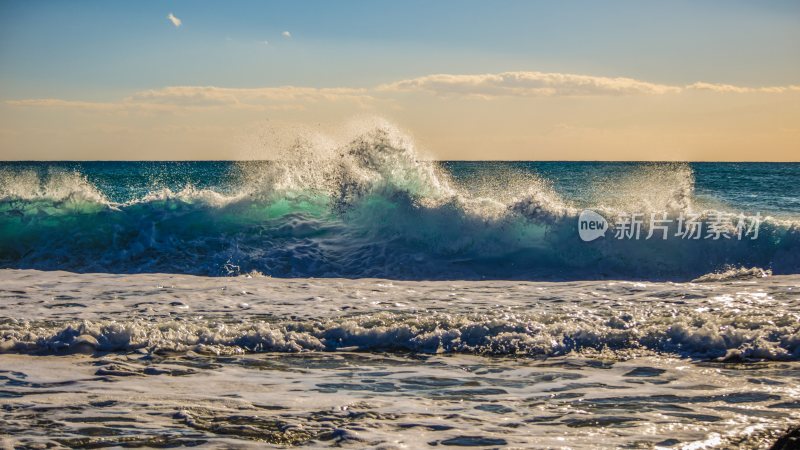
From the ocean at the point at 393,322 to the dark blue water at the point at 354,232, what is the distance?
0.16ft

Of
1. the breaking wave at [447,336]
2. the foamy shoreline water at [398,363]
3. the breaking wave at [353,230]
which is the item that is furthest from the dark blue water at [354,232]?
the breaking wave at [447,336]

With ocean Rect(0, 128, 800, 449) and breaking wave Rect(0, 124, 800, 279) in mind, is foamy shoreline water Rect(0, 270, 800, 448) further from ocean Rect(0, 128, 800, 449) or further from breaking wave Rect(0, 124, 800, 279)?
breaking wave Rect(0, 124, 800, 279)

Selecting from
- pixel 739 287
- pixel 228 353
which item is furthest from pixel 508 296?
pixel 228 353

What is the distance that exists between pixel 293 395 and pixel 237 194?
12436 millimetres

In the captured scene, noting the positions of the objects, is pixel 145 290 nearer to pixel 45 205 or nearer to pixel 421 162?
pixel 421 162

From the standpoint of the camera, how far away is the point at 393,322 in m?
7.92

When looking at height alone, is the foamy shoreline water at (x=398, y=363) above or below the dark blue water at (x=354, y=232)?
below

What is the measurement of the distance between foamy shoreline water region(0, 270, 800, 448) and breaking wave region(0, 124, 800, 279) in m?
3.26

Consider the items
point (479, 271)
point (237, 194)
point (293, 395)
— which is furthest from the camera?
point (237, 194)

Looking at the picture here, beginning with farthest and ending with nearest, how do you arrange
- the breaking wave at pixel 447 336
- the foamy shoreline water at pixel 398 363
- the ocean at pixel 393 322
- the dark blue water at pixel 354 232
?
the dark blue water at pixel 354 232
the breaking wave at pixel 447 336
the ocean at pixel 393 322
the foamy shoreline water at pixel 398 363

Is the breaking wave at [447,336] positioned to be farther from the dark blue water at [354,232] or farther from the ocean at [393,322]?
the dark blue water at [354,232]

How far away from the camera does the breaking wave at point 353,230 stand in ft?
44.7

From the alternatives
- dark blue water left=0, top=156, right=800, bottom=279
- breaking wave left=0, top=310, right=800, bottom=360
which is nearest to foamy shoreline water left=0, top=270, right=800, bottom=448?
breaking wave left=0, top=310, right=800, bottom=360

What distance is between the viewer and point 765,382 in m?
5.95
